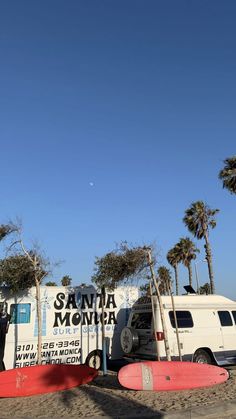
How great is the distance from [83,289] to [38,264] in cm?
252

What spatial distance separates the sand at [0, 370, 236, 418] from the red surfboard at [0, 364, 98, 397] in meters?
0.22

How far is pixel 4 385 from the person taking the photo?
9656mm

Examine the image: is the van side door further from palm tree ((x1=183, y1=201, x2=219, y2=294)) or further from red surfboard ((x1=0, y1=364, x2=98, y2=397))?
palm tree ((x1=183, y1=201, x2=219, y2=294))

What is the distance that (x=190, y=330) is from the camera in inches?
498

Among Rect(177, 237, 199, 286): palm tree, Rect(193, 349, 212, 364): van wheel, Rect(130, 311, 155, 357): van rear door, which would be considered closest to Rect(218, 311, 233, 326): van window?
Rect(193, 349, 212, 364): van wheel

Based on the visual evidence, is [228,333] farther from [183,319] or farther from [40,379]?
[40,379]

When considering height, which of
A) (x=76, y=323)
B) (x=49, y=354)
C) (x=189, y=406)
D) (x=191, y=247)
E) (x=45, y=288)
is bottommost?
(x=189, y=406)

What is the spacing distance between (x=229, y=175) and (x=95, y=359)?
1898 centimetres

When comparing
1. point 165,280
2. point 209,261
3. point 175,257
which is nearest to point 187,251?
point 175,257

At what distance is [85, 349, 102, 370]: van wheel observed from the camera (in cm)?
1389

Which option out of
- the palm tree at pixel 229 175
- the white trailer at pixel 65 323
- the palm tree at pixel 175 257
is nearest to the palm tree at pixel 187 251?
the palm tree at pixel 175 257

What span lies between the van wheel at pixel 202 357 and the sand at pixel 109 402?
2405 millimetres

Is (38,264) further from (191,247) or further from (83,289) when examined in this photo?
(191,247)

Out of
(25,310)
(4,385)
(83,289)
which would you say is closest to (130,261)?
(83,289)
